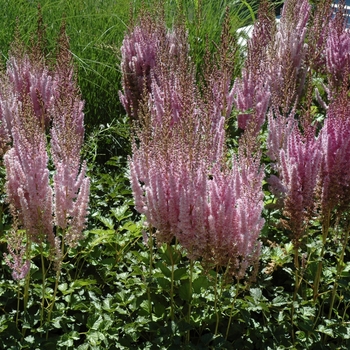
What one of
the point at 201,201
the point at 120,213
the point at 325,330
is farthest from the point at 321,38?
the point at 201,201

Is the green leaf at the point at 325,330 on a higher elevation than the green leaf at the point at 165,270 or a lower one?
lower

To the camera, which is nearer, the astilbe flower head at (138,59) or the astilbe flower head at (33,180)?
the astilbe flower head at (33,180)

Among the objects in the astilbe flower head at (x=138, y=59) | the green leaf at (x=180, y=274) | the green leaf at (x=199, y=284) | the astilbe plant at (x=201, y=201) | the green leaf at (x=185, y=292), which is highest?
the astilbe flower head at (x=138, y=59)

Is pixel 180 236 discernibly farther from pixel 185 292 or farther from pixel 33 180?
pixel 33 180

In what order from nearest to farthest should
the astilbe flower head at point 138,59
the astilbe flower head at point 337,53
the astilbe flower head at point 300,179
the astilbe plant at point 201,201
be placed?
1. the astilbe plant at point 201,201
2. the astilbe flower head at point 300,179
3. the astilbe flower head at point 138,59
4. the astilbe flower head at point 337,53

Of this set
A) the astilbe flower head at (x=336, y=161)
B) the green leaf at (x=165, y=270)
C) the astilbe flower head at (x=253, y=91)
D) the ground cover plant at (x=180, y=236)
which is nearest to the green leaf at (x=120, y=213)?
the ground cover plant at (x=180, y=236)

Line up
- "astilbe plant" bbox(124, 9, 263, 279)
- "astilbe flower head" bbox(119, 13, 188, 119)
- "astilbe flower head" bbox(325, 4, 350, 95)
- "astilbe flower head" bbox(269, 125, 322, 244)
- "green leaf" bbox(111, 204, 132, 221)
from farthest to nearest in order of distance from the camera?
"astilbe flower head" bbox(325, 4, 350, 95) → "astilbe flower head" bbox(119, 13, 188, 119) → "green leaf" bbox(111, 204, 132, 221) → "astilbe flower head" bbox(269, 125, 322, 244) → "astilbe plant" bbox(124, 9, 263, 279)

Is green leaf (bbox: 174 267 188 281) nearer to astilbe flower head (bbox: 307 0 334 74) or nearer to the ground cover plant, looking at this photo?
the ground cover plant

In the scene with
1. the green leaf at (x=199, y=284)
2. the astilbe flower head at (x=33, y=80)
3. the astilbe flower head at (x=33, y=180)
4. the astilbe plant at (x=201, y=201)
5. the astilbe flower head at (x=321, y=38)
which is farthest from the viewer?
the astilbe flower head at (x=321, y=38)

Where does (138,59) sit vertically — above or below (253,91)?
above

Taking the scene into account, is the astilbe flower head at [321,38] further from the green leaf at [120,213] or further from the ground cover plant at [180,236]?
the green leaf at [120,213]

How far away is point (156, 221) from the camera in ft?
8.96

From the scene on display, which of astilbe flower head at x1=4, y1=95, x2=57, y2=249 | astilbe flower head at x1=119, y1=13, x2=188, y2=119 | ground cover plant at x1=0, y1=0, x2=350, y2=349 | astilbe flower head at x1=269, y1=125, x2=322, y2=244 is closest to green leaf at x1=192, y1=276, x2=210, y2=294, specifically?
ground cover plant at x1=0, y1=0, x2=350, y2=349

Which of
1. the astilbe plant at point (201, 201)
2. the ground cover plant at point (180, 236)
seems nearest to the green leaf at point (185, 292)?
the ground cover plant at point (180, 236)
